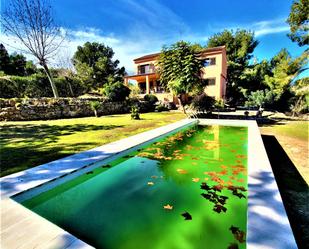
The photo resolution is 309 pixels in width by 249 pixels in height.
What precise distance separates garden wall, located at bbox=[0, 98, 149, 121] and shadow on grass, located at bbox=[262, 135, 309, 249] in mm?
15333

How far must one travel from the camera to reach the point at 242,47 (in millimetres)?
33000

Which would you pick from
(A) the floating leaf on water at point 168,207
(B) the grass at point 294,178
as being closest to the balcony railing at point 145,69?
(B) the grass at point 294,178

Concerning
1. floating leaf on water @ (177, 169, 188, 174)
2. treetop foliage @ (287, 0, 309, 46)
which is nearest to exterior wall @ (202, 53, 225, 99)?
treetop foliage @ (287, 0, 309, 46)

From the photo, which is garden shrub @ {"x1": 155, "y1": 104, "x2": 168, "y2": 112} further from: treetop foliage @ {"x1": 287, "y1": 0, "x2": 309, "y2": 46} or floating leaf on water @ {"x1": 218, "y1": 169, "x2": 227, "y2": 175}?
floating leaf on water @ {"x1": 218, "y1": 169, "x2": 227, "y2": 175}

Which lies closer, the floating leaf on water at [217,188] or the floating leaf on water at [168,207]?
the floating leaf on water at [168,207]

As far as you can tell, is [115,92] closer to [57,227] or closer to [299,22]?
[57,227]

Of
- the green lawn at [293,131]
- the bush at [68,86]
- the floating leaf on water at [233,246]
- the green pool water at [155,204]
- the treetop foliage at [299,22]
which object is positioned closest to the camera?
the floating leaf on water at [233,246]

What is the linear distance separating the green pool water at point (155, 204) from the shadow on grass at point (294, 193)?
0.72 meters

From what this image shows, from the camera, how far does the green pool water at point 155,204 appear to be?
106 inches

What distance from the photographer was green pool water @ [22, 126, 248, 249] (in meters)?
2.70

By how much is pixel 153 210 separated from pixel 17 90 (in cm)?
1971

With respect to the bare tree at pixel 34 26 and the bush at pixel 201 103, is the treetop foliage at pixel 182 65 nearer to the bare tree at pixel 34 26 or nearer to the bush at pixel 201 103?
the bush at pixel 201 103

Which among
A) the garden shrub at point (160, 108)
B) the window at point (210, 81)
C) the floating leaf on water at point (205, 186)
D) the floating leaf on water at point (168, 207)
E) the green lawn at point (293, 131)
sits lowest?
the floating leaf on water at point (168, 207)

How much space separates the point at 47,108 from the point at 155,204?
14708mm
